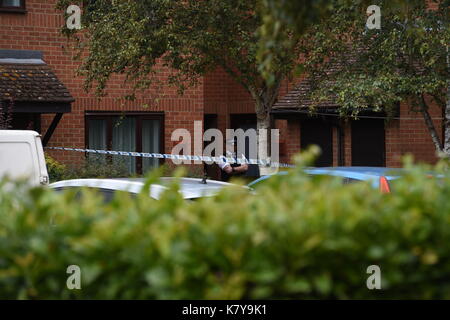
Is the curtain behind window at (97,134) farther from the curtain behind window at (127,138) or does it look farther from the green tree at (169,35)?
the green tree at (169,35)

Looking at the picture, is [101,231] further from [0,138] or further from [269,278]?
[0,138]

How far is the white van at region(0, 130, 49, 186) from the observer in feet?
36.0

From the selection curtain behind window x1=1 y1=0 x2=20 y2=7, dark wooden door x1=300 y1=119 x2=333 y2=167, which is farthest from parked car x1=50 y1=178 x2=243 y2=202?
dark wooden door x1=300 y1=119 x2=333 y2=167

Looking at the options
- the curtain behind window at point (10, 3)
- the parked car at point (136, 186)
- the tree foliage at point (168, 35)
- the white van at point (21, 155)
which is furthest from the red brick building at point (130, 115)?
the parked car at point (136, 186)

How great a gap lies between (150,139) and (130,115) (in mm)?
792

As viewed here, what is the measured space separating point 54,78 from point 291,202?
16.7 meters

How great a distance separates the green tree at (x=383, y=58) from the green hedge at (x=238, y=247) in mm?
10588

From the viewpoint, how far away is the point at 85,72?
57.8 ft

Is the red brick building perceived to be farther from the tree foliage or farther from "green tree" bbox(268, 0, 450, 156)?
"green tree" bbox(268, 0, 450, 156)

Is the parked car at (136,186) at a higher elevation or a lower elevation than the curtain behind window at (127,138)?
lower

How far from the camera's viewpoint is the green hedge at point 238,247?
11.2ft

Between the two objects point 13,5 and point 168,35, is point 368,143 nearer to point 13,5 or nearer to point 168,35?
point 168,35

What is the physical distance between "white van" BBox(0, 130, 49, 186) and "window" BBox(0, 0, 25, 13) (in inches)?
384

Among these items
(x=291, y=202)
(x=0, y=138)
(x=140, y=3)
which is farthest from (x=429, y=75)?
(x=291, y=202)
